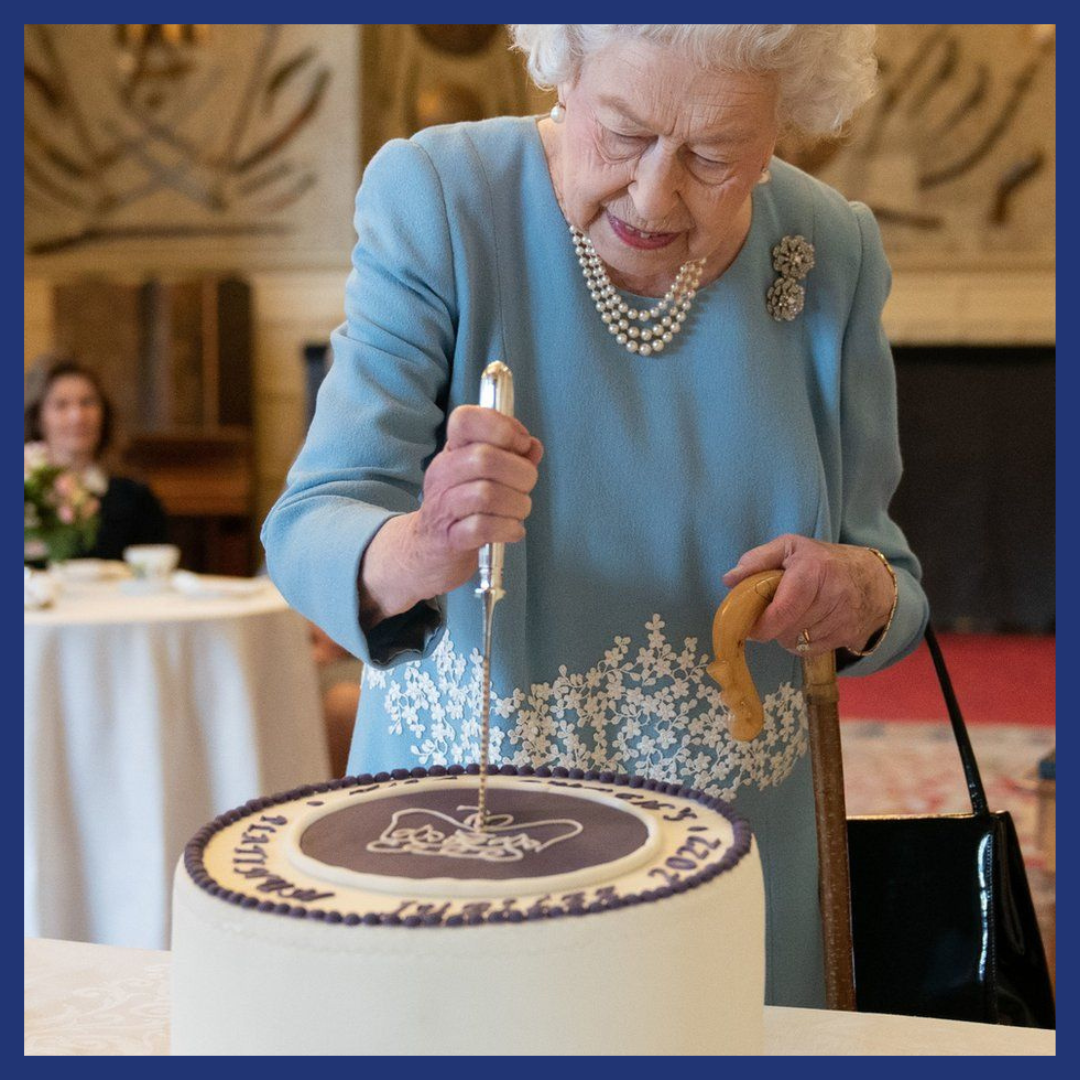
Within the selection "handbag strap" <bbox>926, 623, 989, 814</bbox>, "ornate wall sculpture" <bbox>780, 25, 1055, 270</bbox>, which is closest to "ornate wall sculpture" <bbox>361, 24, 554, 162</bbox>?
"ornate wall sculpture" <bbox>780, 25, 1055, 270</bbox>

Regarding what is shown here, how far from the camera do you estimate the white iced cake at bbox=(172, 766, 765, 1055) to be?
853mm

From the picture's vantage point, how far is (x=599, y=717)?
1.39m

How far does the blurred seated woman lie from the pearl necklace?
13.6 ft

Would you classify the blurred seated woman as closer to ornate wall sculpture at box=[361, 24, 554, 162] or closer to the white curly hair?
ornate wall sculpture at box=[361, 24, 554, 162]

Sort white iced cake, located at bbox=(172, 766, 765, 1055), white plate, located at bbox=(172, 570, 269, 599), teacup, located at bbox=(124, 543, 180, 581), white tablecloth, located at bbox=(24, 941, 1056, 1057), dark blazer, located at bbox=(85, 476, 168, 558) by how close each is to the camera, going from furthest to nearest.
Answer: dark blazer, located at bbox=(85, 476, 168, 558), teacup, located at bbox=(124, 543, 180, 581), white plate, located at bbox=(172, 570, 269, 599), white tablecloth, located at bbox=(24, 941, 1056, 1057), white iced cake, located at bbox=(172, 766, 765, 1055)

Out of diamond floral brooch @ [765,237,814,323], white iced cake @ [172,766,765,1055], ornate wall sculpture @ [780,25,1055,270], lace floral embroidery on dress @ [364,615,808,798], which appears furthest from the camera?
ornate wall sculpture @ [780,25,1055,270]

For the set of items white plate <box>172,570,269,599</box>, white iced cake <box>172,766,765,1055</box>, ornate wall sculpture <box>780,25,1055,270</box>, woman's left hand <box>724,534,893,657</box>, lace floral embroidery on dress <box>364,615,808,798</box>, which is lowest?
white iced cake <box>172,766,765,1055</box>

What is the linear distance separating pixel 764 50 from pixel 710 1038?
78 centimetres

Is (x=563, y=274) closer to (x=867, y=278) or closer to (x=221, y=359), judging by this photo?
(x=867, y=278)

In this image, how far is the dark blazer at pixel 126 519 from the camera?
5.27 metres

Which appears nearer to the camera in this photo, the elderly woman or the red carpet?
the elderly woman

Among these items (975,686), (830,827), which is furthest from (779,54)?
(975,686)

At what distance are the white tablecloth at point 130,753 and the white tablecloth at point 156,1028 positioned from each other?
2.23 metres

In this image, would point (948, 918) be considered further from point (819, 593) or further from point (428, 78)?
point (428, 78)
